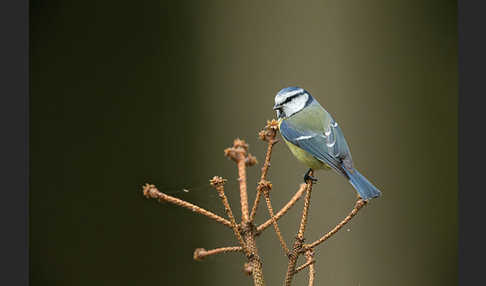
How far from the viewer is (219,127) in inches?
45.1

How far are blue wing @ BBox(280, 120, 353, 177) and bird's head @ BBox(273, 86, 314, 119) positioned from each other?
15 mm

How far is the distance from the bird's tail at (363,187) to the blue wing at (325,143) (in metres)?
0.01

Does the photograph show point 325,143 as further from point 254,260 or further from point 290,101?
point 254,260

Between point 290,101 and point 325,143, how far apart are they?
0.23ft

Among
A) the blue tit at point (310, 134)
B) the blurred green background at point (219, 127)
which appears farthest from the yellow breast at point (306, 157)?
the blurred green background at point (219, 127)

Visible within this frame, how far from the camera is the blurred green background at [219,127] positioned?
3.31 ft

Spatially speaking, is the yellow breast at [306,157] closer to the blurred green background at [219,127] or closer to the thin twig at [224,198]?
the thin twig at [224,198]

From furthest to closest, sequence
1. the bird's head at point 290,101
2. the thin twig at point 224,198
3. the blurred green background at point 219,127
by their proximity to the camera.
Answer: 1. the blurred green background at point 219,127
2. the bird's head at point 290,101
3. the thin twig at point 224,198

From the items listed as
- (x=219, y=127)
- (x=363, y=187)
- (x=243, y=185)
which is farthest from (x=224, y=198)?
(x=219, y=127)

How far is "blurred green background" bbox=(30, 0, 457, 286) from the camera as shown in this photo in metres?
1.01

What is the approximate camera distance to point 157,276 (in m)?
1.12

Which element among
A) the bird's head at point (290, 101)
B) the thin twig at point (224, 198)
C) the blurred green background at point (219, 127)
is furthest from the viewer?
the blurred green background at point (219, 127)

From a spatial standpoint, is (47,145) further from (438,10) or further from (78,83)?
(438,10)

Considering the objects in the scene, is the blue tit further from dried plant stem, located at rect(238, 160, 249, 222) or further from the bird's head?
dried plant stem, located at rect(238, 160, 249, 222)
